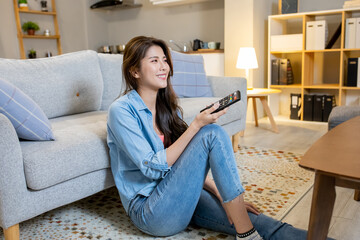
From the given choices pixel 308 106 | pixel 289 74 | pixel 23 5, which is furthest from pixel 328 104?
pixel 23 5

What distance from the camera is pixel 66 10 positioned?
5.62m

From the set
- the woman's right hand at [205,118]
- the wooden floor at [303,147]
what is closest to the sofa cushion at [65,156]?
the woman's right hand at [205,118]

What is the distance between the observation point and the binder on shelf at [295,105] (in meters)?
4.12

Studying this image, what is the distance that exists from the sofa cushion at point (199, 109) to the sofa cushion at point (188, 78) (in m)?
0.12

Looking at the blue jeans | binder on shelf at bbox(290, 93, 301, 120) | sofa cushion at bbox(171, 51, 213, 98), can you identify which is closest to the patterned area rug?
the blue jeans

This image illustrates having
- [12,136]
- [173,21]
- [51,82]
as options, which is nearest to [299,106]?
[173,21]

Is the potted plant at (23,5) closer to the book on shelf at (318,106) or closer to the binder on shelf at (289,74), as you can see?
the binder on shelf at (289,74)

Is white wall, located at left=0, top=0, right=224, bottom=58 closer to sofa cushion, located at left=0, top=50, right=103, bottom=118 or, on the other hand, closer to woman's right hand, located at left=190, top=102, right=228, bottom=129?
sofa cushion, located at left=0, top=50, right=103, bottom=118

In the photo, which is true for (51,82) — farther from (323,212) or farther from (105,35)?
(105,35)

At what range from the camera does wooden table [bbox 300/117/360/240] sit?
3.14ft

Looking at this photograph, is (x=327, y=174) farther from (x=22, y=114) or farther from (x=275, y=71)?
(x=275, y=71)

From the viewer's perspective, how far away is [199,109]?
242cm

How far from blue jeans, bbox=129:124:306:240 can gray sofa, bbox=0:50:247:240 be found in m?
0.35

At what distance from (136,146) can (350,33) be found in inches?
126
